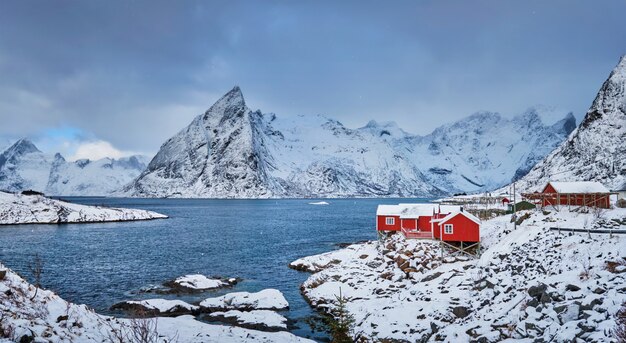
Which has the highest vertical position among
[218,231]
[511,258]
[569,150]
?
[569,150]

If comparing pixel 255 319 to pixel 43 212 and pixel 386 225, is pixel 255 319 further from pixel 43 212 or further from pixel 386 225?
pixel 43 212

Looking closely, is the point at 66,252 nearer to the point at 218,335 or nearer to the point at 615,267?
the point at 218,335

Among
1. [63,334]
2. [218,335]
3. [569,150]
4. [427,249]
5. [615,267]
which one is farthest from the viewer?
[569,150]

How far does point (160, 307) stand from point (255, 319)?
8.57m

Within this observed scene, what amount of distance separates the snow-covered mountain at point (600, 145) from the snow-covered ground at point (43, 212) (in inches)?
6265

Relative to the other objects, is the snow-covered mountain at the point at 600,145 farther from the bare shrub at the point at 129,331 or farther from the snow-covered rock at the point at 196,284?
the bare shrub at the point at 129,331

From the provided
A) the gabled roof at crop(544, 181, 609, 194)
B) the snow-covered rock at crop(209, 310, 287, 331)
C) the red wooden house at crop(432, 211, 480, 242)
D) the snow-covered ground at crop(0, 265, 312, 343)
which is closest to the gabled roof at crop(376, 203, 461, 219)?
the gabled roof at crop(544, 181, 609, 194)

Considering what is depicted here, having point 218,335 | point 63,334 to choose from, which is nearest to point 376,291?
point 218,335

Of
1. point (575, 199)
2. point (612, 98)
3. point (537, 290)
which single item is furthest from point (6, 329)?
point (612, 98)

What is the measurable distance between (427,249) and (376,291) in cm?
1231

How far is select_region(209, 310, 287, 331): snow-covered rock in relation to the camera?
98.0 feet

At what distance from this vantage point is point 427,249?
4747 cm

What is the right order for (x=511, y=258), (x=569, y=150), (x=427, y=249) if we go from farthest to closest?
(x=569, y=150) < (x=427, y=249) < (x=511, y=258)

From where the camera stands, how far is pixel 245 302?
35562 mm
